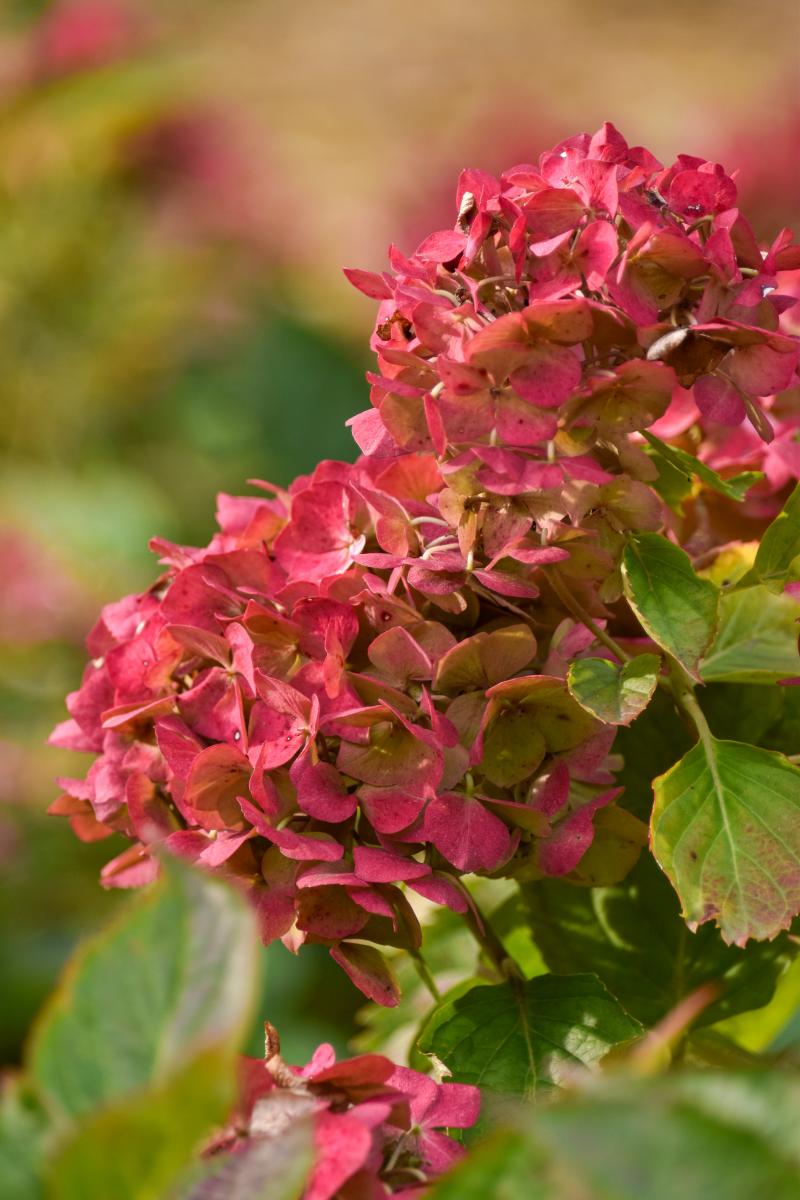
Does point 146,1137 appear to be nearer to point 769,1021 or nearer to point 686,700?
point 686,700

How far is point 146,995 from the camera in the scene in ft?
1.17

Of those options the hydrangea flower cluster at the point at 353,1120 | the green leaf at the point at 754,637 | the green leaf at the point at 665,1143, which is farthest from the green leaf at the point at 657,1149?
the green leaf at the point at 754,637

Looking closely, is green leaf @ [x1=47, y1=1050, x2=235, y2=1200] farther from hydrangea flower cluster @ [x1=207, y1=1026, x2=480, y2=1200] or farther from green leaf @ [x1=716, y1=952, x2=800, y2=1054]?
green leaf @ [x1=716, y1=952, x2=800, y2=1054]

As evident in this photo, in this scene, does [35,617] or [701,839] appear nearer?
[701,839]

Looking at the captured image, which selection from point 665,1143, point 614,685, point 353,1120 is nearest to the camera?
point 665,1143

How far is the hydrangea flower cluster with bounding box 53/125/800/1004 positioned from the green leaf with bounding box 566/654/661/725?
0.5 inches

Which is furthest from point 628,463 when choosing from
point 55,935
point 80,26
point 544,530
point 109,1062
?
point 80,26

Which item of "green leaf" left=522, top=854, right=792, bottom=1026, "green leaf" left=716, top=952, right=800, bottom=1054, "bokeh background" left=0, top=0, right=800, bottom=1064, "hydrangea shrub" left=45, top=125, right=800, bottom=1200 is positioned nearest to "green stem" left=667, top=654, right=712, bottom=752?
"hydrangea shrub" left=45, top=125, right=800, bottom=1200

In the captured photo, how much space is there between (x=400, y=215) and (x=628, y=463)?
2.44 metres

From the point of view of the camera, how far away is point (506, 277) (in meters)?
0.56

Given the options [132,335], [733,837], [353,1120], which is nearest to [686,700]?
[733,837]

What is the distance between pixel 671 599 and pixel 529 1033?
0.20 m

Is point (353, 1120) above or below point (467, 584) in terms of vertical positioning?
below

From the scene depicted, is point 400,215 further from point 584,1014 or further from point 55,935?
point 584,1014
